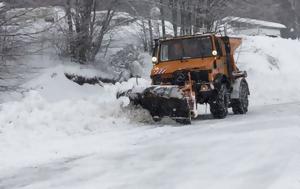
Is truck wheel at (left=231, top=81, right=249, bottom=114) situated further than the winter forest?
Yes

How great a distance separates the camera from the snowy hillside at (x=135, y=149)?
28.5 ft

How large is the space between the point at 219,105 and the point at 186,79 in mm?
1176

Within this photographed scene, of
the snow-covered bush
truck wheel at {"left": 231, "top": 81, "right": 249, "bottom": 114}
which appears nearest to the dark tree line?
the snow-covered bush

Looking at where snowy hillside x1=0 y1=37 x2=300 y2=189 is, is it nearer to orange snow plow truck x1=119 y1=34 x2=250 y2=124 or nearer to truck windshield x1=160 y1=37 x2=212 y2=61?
orange snow plow truck x1=119 y1=34 x2=250 y2=124

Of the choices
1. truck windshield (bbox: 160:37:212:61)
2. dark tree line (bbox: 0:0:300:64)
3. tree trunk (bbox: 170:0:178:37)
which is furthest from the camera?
tree trunk (bbox: 170:0:178:37)

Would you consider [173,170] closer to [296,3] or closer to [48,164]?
[48,164]

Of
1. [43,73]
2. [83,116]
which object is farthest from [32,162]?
[43,73]

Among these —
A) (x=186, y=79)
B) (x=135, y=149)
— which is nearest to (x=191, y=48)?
(x=186, y=79)

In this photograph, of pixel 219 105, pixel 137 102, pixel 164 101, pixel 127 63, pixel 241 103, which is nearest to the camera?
pixel 164 101

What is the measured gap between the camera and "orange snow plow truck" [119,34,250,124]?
14.8 m

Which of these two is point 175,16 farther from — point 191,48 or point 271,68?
point 191,48

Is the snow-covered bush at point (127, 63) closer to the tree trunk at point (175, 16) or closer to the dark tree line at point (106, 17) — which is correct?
the dark tree line at point (106, 17)

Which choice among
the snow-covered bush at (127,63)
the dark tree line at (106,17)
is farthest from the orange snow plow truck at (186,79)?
the snow-covered bush at (127,63)

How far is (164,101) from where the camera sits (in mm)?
14789
